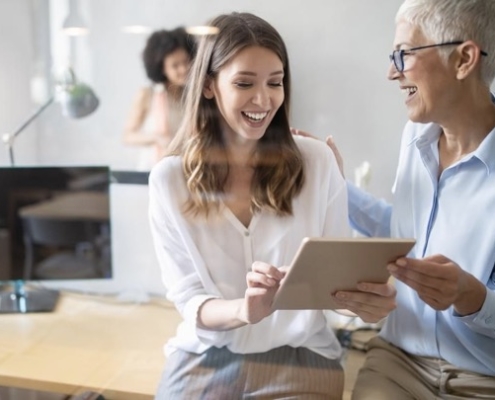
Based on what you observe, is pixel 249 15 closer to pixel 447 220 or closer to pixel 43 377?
pixel 447 220

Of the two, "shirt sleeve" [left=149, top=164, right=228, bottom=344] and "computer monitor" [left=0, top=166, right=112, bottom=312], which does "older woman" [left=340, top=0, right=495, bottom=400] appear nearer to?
A: "shirt sleeve" [left=149, top=164, right=228, bottom=344]

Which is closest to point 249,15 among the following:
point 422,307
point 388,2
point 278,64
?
point 278,64

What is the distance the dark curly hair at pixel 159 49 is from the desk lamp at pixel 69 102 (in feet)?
0.61

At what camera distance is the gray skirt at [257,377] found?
101 cm

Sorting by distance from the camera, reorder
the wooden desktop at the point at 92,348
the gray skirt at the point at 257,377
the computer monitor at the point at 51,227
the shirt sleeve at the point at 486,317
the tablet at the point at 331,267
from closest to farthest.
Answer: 1. the tablet at the point at 331,267
2. the shirt sleeve at the point at 486,317
3. the gray skirt at the point at 257,377
4. the wooden desktop at the point at 92,348
5. the computer monitor at the point at 51,227

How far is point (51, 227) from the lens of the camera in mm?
1432

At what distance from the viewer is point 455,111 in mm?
968

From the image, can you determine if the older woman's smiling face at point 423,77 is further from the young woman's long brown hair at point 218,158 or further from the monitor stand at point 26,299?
the monitor stand at point 26,299

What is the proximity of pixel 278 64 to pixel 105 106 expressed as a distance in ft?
1.95

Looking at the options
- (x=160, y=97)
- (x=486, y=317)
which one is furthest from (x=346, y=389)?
(x=160, y=97)

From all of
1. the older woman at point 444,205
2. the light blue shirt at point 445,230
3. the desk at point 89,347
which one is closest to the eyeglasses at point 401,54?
the older woman at point 444,205

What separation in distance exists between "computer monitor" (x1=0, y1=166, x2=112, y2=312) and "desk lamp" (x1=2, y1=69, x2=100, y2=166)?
0.28 ft

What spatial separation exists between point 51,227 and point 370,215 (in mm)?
763

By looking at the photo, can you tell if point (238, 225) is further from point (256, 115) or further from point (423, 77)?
point (423, 77)
